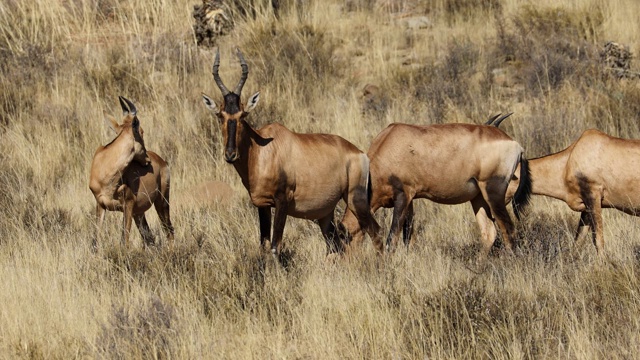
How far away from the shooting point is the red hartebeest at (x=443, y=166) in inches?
390

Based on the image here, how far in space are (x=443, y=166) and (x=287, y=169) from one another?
1683mm

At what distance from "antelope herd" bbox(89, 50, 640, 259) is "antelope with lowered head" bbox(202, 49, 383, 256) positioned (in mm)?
10

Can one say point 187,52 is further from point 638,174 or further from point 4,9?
point 638,174

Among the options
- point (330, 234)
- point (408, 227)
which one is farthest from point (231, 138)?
point (408, 227)

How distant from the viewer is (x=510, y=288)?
25.9 feet

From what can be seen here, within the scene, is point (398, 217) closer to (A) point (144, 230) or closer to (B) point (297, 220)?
(B) point (297, 220)

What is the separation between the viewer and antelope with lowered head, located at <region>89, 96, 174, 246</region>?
10.2 m

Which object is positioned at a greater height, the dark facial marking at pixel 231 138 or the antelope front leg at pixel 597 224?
the dark facial marking at pixel 231 138

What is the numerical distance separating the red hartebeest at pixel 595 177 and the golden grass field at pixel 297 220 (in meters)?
0.32

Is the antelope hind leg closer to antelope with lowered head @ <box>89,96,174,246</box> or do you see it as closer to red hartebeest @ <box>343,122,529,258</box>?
red hartebeest @ <box>343,122,529,258</box>

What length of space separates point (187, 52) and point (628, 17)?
7717mm

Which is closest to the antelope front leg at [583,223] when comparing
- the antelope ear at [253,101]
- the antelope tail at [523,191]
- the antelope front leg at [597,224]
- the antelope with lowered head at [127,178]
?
the antelope front leg at [597,224]

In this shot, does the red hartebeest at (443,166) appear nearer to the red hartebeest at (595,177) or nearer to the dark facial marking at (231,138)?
the red hartebeest at (595,177)

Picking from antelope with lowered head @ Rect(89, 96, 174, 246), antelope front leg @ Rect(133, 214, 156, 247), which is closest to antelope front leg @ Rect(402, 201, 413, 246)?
antelope with lowered head @ Rect(89, 96, 174, 246)
